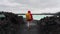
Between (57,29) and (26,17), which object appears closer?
(57,29)

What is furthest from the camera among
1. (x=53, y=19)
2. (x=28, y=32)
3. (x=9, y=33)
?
(x=53, y=19)

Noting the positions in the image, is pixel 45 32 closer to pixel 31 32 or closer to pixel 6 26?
pixel 31 32

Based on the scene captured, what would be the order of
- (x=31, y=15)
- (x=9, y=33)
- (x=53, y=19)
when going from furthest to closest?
(x=31, y=15), (x=53, y=19), (x=9, y=33)

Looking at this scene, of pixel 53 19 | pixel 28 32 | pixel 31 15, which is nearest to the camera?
pixel 28 32

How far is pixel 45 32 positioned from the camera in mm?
10172

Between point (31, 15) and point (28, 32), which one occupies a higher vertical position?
point (31, 15)

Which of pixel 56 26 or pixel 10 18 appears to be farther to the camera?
pixel 10 18

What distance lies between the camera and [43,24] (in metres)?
11.4

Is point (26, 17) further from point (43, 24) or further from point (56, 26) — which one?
point (56, 26)

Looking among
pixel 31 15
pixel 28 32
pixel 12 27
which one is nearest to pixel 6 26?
pixel 12 27

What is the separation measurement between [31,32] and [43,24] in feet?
4.33

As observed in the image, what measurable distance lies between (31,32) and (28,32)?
0.18 meters

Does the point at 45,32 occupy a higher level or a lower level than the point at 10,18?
lower

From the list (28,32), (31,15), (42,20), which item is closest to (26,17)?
(31,15)
